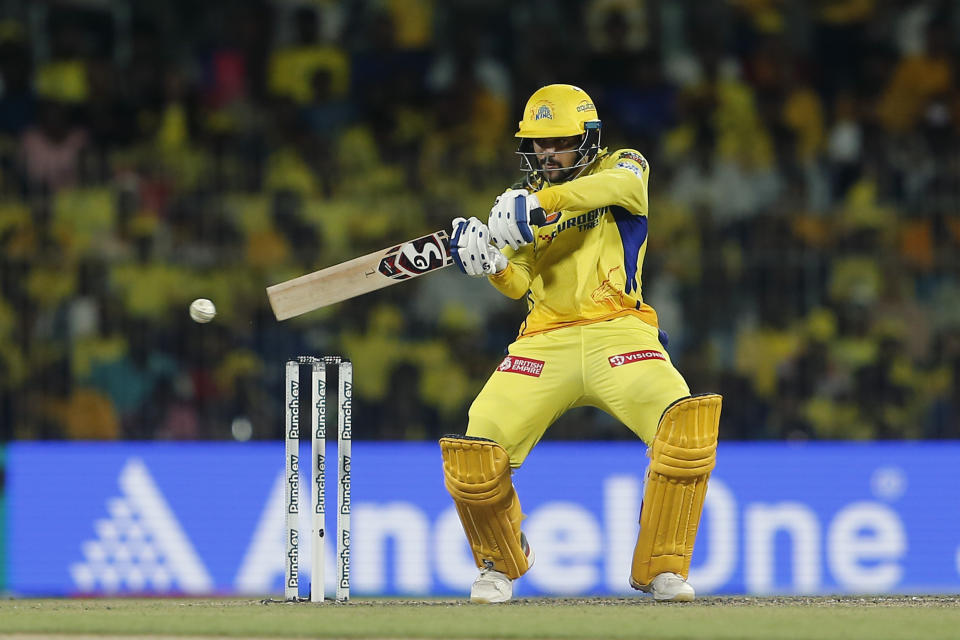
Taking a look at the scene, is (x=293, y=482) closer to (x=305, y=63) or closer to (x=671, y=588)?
(x=671, y=588)

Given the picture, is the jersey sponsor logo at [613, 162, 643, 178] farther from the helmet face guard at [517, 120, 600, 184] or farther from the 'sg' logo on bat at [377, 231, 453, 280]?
the 'sg' logo on bat at [377, 231, 453, 280]

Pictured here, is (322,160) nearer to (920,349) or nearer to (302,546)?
(302,546)

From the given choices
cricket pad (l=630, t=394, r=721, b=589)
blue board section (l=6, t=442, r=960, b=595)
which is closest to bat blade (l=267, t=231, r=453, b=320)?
cricket pad (l=630, t=394, r=721, b=589)

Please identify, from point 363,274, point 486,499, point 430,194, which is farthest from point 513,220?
point 430,194

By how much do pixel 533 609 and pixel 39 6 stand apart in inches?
259

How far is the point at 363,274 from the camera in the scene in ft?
19.4

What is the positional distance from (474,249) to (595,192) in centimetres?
46

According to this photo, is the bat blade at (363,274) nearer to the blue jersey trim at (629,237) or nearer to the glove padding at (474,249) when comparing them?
the glove padding at (474,249)

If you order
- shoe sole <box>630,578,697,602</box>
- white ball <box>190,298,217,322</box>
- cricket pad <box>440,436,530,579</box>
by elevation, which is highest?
white ball <box>190,298,217,322</box>

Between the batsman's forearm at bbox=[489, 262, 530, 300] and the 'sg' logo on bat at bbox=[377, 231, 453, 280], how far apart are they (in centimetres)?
21

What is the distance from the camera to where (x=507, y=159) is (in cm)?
983

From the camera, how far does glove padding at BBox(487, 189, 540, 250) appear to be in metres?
5.45

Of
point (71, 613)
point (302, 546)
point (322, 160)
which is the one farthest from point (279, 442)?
point (71, 613)

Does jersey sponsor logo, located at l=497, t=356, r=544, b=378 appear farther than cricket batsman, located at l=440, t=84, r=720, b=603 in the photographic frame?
Yes
